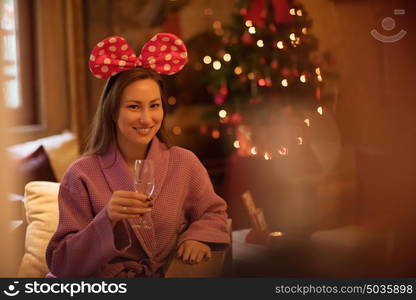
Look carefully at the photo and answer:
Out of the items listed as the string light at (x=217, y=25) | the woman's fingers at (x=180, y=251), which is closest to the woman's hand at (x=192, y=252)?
the woman's fingers at (x=180, y=251)

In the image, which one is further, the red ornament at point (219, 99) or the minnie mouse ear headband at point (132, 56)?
the red ornament at point (219, 99)

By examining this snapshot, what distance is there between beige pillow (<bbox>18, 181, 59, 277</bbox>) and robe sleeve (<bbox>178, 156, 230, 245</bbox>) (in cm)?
35

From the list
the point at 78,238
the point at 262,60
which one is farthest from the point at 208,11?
the point at 78,238

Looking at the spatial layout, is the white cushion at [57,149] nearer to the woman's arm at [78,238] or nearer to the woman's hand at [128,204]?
the woman's arm at [78,238]

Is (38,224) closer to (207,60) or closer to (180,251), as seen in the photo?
(180,251)

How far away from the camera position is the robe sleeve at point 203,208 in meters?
1.42

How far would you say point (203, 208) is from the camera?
1.44 metres

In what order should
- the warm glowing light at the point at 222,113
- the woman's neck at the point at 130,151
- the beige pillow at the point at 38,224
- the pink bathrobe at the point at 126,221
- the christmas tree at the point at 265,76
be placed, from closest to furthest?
the pink bathrobe at the point at 126,221 < the woman's neck at the point at 130,151 < the beige pillow at the point at 38,224 < the christmas tree at the point at 265,76 < the warm glowing light at the point at 222,113

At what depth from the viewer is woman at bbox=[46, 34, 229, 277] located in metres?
1.32

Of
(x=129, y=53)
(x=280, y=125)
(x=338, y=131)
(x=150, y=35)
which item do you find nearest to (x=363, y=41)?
(x=338, y=131)

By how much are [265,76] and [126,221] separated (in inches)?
52.7

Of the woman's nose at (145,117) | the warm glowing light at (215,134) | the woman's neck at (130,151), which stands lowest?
the warm glowing light at (215,134)

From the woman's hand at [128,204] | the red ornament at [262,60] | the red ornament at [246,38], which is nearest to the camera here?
the woman's hand at [128,204]

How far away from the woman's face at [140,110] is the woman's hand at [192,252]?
241mm
